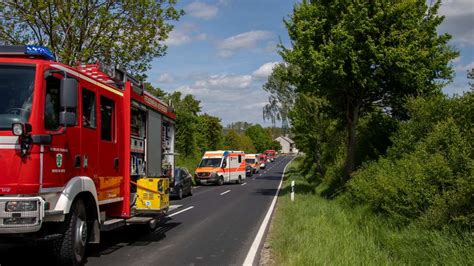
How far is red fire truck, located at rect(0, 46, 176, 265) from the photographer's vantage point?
6.50m

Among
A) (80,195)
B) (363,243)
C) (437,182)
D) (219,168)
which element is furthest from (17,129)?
(219,168)

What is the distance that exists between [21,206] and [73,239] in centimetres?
129

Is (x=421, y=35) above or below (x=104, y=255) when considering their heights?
above

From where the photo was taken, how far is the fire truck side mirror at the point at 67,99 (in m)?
6.84

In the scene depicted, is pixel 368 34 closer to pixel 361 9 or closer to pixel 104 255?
pixel 361 9

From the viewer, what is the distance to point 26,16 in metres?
19.1

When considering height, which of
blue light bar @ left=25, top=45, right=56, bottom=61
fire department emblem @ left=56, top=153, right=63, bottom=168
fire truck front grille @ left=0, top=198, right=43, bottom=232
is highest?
blue light bar @ left=25, top=45, right=56, bottom=61

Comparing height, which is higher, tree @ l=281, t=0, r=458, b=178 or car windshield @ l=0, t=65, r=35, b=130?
tree @ l=281, t=0, r=458, b=178

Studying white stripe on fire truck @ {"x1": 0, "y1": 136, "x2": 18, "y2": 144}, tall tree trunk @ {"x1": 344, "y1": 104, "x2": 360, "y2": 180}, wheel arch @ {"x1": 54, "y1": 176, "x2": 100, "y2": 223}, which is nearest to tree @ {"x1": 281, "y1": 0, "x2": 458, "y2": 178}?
tall tree trunk @ {"x1": 344, "y1": 104, "x2": 360, "y2": 180}

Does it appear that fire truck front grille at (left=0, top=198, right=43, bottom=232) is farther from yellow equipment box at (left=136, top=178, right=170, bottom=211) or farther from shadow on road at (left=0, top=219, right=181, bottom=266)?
yellow equipment box at (left=136, top=178, right=170, bottom=211)

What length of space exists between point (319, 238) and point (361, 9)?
11.2 m

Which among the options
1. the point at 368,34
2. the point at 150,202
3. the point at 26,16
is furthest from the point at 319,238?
the point at 26,16

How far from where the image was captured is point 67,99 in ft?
22.5

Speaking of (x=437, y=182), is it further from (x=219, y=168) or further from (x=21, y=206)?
(x=219, y=168)
